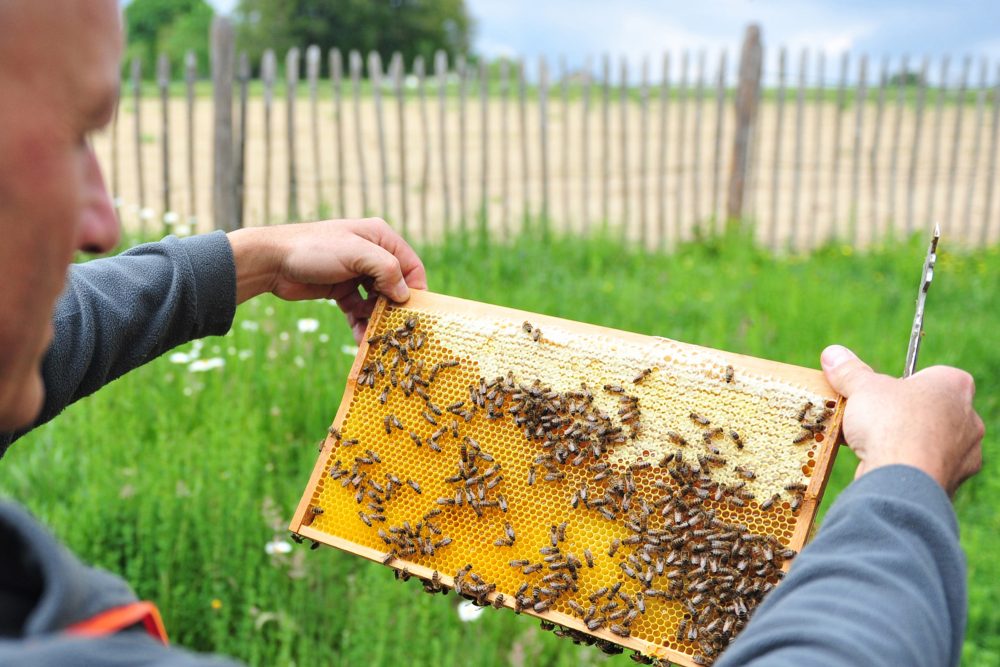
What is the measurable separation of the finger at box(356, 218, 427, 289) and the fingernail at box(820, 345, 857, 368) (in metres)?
1.16

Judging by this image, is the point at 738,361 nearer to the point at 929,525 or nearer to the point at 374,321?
the point at 929,525

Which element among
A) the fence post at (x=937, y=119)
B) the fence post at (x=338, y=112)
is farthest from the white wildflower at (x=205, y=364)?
the fence post at (x=937, y=119)

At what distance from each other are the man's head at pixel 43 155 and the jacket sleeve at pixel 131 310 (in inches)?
37.8

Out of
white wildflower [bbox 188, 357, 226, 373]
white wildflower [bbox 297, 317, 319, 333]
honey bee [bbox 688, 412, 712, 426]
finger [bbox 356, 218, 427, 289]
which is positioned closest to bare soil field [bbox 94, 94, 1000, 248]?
white wildflower [bbox 297, 317, 319, 333]

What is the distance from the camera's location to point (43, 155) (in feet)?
3.63

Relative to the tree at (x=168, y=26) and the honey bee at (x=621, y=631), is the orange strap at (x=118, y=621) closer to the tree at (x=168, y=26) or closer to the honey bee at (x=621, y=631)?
the honey bee at (x=621, y=631)

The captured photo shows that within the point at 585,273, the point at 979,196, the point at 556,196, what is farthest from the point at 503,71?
the point at 979,196

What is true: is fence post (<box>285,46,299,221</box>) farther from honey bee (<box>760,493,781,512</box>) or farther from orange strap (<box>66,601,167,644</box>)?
orange strap (<box>66,601,167,644</box>)

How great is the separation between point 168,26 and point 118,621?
84.5 m

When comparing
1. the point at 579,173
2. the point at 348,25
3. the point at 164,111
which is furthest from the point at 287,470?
the point at 348,25

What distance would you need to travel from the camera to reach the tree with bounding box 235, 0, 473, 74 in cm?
6619

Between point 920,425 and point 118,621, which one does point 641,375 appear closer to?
point 920,425

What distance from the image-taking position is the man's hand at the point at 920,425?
169 cm

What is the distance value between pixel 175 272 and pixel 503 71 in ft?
29.1
